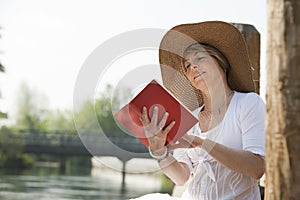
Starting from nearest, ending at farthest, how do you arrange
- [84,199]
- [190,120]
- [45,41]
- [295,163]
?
[295,163]
[190,120]
[84,199]
[45,41]

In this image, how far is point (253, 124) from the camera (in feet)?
7.81

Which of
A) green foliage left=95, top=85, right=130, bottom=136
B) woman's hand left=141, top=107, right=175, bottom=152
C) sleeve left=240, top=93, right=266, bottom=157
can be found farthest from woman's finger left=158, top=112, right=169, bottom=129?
sleeve left=240, top=93, right=266, bottom=157

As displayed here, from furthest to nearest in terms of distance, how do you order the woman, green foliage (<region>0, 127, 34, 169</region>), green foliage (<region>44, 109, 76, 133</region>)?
green foliage (<region>44, 109, 76, 133</region>)
green foliage (<region>0, 127, 34, 169</region>)
the woman

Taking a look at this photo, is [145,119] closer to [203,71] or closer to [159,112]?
[159,112]

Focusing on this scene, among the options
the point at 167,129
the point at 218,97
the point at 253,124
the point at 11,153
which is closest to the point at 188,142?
the point at 167,129

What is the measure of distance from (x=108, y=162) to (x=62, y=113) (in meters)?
46.9

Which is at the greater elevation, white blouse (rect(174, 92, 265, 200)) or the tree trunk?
the tree trunk

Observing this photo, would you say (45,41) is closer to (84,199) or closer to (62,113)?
(62,113)

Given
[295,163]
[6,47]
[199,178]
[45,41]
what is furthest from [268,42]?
[45,41]

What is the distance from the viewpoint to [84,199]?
1828 centimetres

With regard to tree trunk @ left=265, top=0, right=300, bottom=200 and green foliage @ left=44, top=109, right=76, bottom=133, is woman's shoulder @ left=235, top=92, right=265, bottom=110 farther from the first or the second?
green foliage @ left=44, top=109, right=76, bottom=133

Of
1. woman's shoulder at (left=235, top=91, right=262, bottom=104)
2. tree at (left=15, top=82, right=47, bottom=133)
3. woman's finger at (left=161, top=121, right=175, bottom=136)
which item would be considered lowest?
tree at (left=15, top=82, right=47, bottom=133)

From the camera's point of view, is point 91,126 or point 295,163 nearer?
point 295,163

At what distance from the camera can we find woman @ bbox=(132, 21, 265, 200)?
2.32 m
